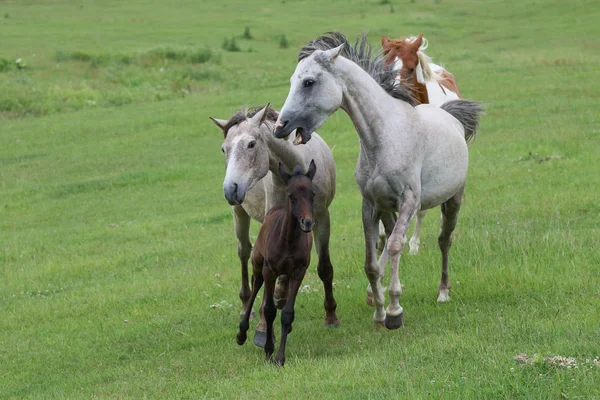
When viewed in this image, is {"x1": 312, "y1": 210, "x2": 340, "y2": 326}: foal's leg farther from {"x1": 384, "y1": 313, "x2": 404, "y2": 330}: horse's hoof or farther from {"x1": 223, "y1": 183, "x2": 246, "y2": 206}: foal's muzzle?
{"x1": 223, "y1": 183, "x2": 246, "y2": 206}: foal's muzzle

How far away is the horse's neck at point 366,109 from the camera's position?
6961 millimetres

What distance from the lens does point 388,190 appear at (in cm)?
699

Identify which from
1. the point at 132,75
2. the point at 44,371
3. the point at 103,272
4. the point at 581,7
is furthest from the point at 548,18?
the point at 44,371

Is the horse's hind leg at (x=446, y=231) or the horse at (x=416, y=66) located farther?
the horse at (x=416, y=66)

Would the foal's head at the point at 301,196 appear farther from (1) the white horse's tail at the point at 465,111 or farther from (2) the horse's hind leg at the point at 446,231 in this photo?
(1) the white horse's tail at the point at 465,111

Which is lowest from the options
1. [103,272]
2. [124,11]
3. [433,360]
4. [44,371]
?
[124,11]

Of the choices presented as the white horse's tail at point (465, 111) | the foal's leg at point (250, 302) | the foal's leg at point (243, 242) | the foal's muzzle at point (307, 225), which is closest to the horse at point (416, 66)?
the white horse's tail at point (465, 111)

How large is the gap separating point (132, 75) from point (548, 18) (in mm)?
24377

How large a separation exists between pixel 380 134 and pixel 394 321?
1.54 m

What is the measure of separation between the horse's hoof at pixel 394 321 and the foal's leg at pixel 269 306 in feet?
3.14

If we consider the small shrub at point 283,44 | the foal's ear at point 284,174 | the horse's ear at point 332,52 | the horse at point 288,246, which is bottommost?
the small shrub at point 283,44

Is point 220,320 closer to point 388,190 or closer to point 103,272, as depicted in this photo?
point 388,190

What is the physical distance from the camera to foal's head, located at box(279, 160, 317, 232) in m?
6.36

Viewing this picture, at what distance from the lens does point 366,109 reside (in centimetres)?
700
